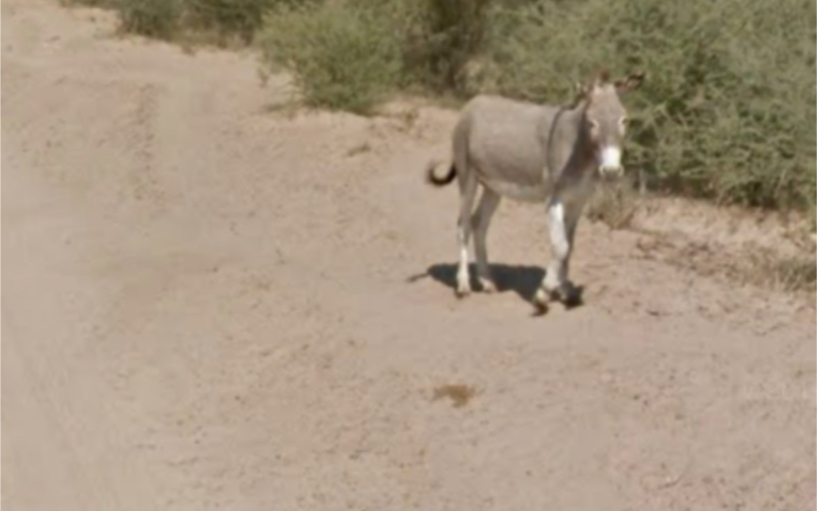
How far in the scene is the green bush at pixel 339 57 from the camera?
1841cm

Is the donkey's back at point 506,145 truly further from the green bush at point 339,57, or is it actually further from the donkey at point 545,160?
→ the green bush at point 339,57

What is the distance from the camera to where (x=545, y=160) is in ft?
34.4

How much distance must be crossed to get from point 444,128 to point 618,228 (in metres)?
5.13

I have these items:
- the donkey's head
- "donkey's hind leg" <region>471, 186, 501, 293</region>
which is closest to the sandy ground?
"donkey's hind leg" <region>471, 186, 501, 293</region>

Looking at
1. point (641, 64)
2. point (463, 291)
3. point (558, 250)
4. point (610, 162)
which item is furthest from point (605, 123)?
point (641, 64)

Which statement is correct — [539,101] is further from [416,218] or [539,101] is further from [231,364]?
[231,364]

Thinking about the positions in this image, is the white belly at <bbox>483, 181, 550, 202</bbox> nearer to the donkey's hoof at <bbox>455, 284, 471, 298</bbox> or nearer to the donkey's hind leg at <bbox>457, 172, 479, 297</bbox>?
the donkey's hind leg at <bbox>457, 172, 479, 297</bbox>

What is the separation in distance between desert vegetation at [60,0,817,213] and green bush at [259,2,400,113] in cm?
2

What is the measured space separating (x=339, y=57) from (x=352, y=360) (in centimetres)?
922

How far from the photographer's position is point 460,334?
33.7 feet

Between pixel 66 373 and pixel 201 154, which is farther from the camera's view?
pixel 201 154

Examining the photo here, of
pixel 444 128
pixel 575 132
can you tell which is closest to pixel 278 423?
pixel 575 132

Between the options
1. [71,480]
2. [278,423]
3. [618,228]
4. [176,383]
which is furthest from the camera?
[618,228]

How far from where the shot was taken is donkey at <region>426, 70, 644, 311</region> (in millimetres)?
9766
